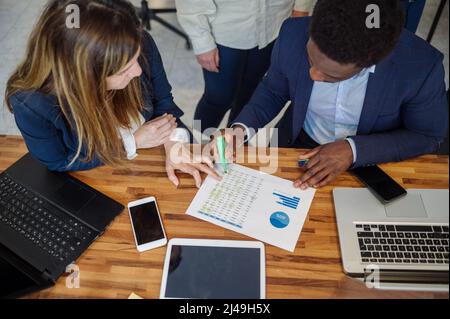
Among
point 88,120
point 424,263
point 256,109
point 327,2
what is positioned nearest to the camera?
point 424,263

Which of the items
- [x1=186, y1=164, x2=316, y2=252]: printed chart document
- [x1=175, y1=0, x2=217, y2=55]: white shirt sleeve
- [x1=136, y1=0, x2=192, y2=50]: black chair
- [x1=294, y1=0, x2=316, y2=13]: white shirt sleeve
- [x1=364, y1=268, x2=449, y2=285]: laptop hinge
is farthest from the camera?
[x1=136, y1=0, x2=192, y2=50]: black chair

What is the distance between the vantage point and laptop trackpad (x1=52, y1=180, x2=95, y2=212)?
0.92 meters

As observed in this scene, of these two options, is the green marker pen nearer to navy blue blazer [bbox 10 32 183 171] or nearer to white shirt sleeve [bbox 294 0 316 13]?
navy blue blazer [bbox 10 32 183 171]

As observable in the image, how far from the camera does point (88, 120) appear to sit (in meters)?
0.93

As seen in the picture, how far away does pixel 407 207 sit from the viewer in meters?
0.85

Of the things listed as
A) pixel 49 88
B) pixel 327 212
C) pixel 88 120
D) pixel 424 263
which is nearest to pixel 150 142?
pixel 88 120

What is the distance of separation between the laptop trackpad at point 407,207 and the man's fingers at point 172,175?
504mm

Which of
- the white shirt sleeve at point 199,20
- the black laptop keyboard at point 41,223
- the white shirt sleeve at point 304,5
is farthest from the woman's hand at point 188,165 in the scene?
the white shirt sleeve at point 304,5

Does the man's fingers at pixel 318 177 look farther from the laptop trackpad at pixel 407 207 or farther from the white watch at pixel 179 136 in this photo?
the white watch at pixel 179 136

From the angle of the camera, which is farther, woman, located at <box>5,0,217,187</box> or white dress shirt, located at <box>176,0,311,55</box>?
white dress shirt, located at <box>176,0,311,55</box>

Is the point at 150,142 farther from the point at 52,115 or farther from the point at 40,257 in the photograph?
the point at 40,257

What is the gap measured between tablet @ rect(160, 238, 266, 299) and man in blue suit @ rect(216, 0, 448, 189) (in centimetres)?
25

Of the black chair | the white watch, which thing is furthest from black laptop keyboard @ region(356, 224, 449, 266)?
Answer: the black chair
